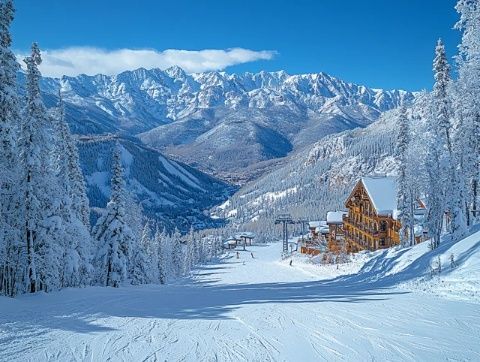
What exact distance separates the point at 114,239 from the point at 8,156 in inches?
581

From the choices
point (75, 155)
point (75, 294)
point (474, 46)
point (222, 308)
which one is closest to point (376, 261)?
point (474, 46)

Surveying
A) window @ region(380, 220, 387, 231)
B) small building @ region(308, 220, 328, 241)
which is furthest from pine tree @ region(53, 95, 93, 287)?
small building @ region(308, 220, 328, 241)

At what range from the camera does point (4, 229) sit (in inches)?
890

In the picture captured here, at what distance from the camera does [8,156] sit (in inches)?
849

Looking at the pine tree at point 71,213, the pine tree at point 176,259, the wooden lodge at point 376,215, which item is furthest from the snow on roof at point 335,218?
the pine tree at point 71,213

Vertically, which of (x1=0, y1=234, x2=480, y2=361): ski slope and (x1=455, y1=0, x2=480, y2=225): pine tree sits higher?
(x1=455, y1=0, x2=480, y2=225): pine tree

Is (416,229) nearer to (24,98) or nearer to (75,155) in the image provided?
(75,155)

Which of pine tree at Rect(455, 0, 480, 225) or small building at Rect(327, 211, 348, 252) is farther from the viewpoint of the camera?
small building at Rect(327, 211, 348, 252)

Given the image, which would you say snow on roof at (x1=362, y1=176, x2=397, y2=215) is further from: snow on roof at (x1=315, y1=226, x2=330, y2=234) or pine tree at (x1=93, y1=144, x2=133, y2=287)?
snow on roof at (x1=315, y1=226, x2=330, y2=234)

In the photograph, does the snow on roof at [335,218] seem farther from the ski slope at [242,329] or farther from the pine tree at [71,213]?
the ski slope at [242,329]

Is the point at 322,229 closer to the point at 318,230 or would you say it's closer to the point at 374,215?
the point at 318,230

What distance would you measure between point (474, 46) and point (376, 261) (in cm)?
2011

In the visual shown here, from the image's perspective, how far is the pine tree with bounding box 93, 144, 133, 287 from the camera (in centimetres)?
3500

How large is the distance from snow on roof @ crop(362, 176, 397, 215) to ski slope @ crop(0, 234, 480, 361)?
126 feet
